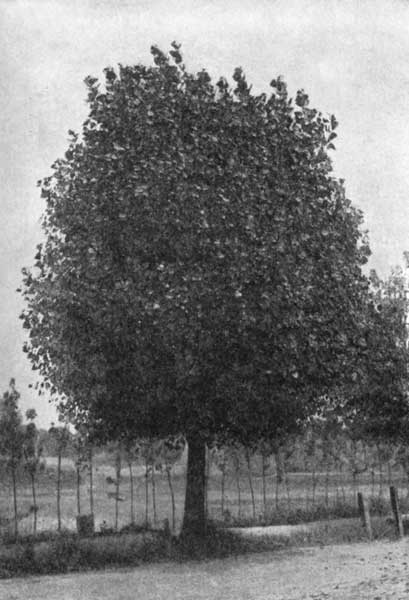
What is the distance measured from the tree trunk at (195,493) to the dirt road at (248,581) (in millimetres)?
2125

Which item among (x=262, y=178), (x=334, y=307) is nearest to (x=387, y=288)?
(x=334, y=307)

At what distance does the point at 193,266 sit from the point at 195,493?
6.26m

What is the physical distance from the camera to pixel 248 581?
51.5ft

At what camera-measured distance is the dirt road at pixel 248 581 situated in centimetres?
1401

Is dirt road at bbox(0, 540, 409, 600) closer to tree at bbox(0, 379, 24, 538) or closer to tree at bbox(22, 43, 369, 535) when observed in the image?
tree at bbox(22, 43, 369, 535)

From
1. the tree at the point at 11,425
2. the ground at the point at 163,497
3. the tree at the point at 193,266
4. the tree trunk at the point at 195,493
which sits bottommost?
the ground at the point at 163,497

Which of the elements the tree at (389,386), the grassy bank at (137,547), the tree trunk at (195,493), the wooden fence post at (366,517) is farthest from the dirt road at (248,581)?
the tree at (389,386)

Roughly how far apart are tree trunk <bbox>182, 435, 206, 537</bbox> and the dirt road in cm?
213

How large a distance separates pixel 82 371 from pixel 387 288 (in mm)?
14099

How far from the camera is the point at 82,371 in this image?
65.6ft

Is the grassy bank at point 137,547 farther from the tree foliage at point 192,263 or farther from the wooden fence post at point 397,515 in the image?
the tree foliage at point 192,263

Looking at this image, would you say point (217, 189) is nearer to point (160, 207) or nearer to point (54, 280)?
point (160, 207)

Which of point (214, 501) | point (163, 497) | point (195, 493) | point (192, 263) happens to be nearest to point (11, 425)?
point (195, 493)

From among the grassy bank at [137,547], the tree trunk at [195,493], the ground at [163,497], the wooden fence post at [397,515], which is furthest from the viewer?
the ground at [163,497]
